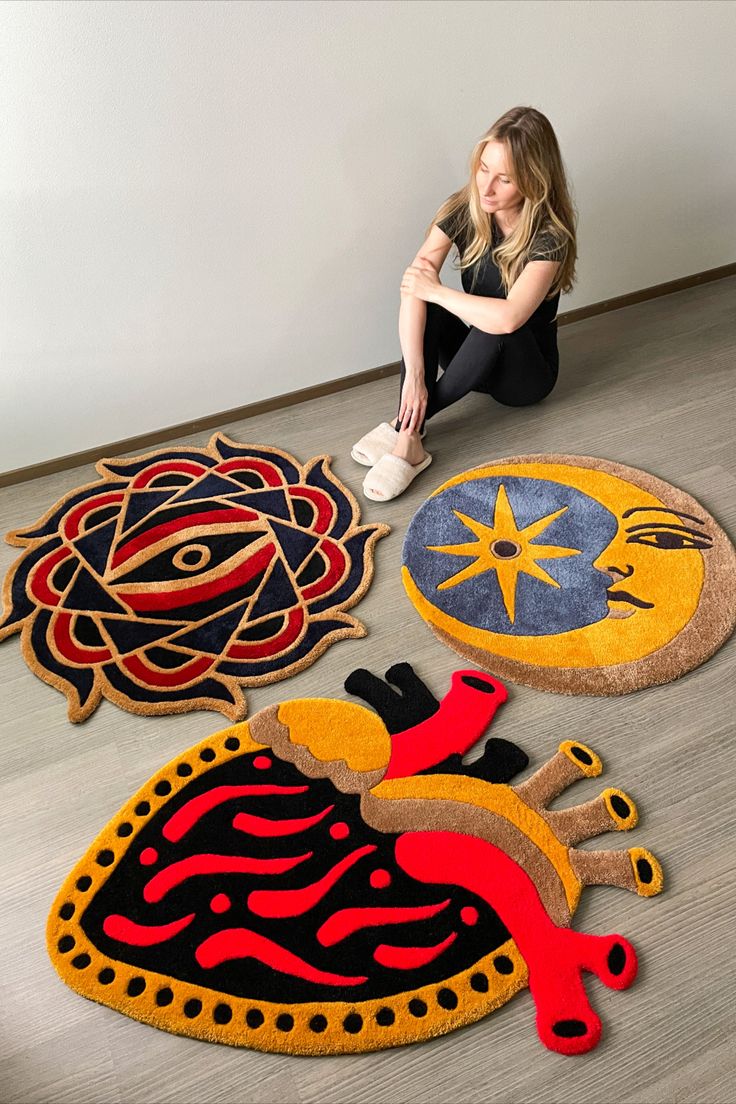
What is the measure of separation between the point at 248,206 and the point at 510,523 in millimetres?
1011

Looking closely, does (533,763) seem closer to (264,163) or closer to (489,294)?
(489,294)

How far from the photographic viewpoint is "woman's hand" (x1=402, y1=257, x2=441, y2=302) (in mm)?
2084

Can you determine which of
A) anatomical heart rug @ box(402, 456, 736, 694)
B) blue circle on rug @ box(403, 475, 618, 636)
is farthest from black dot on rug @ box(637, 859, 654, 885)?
blue circle on rug @ box(403, 475, 618, 636)

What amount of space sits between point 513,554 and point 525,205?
31.7 inches

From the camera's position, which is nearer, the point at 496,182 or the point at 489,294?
the point at 496,182

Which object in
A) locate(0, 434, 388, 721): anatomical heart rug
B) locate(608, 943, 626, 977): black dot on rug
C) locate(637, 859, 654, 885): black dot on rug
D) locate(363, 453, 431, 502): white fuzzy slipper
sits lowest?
locate(608, 943, 626, 977): black dot on rug

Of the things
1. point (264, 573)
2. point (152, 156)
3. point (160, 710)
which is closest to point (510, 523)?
point (264, 573)

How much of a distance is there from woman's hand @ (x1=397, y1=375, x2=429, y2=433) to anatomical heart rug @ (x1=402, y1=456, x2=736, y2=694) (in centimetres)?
18

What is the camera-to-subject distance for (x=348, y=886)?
4.69 ft

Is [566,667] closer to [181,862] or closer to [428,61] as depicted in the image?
[181,862]

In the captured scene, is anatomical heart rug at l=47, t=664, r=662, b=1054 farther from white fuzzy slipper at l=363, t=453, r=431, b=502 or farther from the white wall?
the white wall

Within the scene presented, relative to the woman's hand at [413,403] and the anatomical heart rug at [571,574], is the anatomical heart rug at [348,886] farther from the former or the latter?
the woman's hand at [413,403]

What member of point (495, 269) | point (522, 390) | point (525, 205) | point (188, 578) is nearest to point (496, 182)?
point (525, 205)

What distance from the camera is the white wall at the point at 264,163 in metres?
1.81
